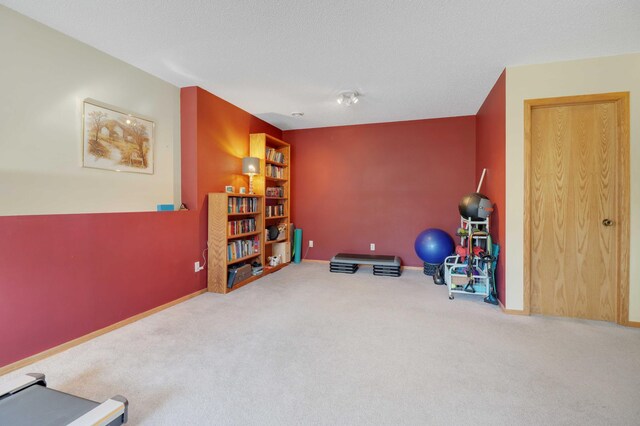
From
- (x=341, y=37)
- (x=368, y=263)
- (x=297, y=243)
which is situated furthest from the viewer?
(x=297, y=243)

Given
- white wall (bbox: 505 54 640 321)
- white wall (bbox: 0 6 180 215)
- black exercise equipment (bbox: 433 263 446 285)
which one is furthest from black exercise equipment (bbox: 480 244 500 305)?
white wall (bbox: 0 6 180 215)

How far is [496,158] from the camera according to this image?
3354 millimetres

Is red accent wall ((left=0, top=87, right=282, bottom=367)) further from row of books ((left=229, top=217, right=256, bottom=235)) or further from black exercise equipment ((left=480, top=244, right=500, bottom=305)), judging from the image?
black exercise equipment ((left=480, top=244, right=500, bottom=305))

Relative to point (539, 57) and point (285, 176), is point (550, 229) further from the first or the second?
point (285, 176)

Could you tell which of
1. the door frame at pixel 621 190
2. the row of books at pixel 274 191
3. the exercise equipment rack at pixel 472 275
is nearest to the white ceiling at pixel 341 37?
the door frame at pixel 621 190

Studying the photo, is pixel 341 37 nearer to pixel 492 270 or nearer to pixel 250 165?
pixel 250 165

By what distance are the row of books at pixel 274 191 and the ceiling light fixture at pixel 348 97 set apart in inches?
71.1

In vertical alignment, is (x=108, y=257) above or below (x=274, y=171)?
below

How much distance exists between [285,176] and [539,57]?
3771 mm

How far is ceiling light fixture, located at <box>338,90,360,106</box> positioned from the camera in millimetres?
3646

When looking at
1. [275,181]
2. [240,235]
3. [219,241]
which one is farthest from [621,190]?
[275,181]

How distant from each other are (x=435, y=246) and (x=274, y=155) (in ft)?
9.59

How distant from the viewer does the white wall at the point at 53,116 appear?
2.06 m

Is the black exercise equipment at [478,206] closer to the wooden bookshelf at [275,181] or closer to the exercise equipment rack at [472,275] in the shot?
the exercise equipment rack at [472,275]
